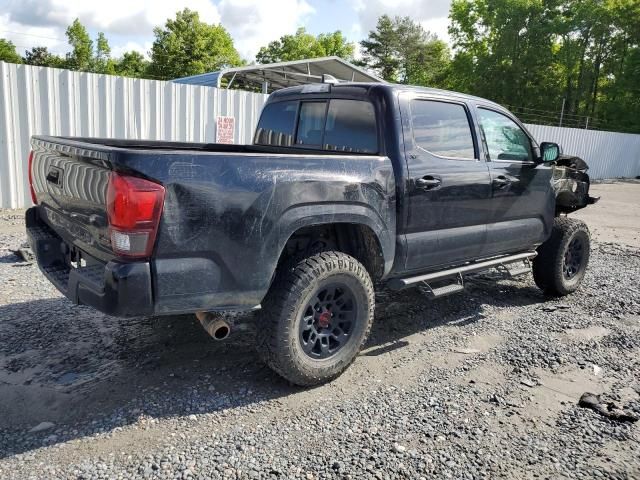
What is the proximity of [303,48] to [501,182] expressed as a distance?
61360 mm

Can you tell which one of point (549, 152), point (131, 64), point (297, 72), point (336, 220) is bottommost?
point (336, 220)

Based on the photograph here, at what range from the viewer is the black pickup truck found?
8.89 feet

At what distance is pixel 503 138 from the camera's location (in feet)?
16.0

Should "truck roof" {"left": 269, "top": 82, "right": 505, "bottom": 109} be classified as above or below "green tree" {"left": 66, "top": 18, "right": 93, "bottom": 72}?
below

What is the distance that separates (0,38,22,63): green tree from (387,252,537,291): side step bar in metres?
64.8

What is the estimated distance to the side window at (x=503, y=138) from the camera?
4668 mm

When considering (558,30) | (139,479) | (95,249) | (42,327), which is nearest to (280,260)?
(95,249)

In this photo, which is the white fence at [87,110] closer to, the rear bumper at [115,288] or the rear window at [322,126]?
the rear window at [322,126]

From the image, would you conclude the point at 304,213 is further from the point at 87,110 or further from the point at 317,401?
the point at 87,110

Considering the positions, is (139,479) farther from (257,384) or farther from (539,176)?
(539,176)

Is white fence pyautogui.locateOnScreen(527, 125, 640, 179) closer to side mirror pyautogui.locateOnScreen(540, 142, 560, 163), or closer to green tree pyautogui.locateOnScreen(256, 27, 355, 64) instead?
side mirror pyautogui.locateOnScreen(540, 142, 560, 163)

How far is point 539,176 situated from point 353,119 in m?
2.22

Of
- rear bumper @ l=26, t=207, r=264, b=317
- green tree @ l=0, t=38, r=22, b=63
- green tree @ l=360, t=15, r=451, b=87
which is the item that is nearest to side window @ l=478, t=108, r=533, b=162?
rear bumper @ l=26, t=207, r=264, b=317

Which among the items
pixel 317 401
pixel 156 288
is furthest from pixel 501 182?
pixel 156 288
